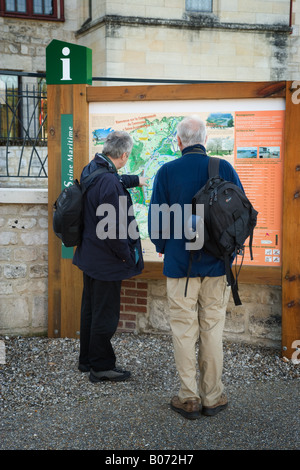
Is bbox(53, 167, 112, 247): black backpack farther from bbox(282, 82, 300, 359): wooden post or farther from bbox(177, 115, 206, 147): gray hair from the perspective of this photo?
bbox(282, 82, 300, 359): wooden post

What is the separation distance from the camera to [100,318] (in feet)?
12.3

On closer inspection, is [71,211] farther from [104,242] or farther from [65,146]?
[65,146]

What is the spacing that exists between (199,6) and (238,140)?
33.8ft

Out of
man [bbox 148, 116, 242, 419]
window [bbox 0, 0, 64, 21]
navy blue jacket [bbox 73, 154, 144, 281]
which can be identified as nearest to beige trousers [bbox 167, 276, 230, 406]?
man [bbox 148, 116, 242, 419]

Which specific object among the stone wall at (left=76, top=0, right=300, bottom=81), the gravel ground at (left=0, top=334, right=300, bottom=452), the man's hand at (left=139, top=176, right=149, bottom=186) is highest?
the stone wall at (left=76, top=0, right=300, bottom=81)

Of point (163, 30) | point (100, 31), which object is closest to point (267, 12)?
point (163, 30)

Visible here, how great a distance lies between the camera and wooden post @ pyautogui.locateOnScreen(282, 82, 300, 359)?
4.09 meters

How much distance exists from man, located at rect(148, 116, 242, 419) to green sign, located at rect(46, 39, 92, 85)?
1.68 metres

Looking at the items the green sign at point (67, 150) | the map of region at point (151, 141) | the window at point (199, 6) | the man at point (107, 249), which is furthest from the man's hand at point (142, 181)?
the window at point (199, 6)

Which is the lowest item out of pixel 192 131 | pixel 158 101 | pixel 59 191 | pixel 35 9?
pixel 59 191

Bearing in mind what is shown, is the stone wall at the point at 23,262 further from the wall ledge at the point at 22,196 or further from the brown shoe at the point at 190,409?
the brown shoe at the point at 190,409

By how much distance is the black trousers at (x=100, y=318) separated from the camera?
372 centimetres

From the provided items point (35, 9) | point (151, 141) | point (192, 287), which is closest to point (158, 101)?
point (151, 141)

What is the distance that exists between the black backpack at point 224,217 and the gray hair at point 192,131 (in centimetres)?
28
